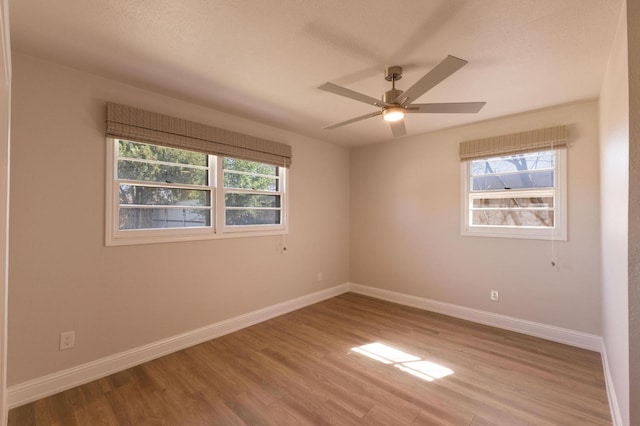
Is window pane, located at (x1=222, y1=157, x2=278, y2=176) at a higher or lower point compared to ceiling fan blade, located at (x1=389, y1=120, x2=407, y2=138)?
lower

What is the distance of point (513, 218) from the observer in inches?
128

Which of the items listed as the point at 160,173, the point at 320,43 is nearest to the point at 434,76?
the point at 320,43

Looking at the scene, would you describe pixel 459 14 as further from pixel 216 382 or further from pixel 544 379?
pixel 216 382

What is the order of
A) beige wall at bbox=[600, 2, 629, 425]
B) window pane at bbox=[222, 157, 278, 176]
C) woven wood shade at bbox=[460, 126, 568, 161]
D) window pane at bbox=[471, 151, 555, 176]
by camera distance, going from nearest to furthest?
beige wall at bbox=[600, 2, 629, 425], woven wood shade at bbox=[460, 126, 568, 161], window pane at bbox=[471, 151, 555, 176], window pane at bbox=[222, 157, 278, 176]

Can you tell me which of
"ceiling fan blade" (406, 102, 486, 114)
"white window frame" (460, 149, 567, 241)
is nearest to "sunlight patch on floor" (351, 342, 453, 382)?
"white window frame" (460, 149, 567, 241)

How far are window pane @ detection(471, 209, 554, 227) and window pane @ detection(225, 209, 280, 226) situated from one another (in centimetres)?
248

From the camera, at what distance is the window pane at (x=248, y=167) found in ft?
10.5

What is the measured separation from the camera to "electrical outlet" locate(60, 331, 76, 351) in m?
2.16

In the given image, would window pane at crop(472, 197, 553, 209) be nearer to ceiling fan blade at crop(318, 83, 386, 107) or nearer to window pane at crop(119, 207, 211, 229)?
ceiling fan blade at crop(318, 83, 386, 107)

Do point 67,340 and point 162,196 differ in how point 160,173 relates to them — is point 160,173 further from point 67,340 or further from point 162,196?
point 67,340

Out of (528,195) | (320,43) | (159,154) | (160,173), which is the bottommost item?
(528,195)

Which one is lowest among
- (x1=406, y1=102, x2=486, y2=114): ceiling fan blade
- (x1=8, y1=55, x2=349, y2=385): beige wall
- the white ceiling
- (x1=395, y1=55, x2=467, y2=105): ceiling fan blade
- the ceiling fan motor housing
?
(x1=8, y1=55, x2=349, y2=385): beige wall

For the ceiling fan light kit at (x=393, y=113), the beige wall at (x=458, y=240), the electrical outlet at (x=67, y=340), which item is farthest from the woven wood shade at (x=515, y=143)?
the electrical outlet at (x=67, y=340)

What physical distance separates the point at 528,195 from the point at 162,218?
12.5 feet
